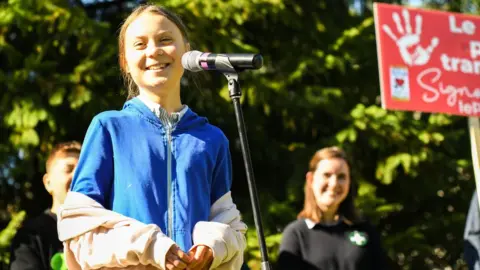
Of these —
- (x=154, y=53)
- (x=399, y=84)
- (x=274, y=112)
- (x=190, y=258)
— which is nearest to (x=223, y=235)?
(x=190, y=258)

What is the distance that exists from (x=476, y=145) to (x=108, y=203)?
3312 millimetres

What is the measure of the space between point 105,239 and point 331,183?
2345mm

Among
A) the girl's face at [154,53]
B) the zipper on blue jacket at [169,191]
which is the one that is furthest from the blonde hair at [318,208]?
the zipper on blue jacket at [169,191]

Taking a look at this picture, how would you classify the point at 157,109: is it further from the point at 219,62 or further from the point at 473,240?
the point at 473,240

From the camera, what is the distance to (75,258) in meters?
2.40

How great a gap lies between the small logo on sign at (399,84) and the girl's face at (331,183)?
95cm

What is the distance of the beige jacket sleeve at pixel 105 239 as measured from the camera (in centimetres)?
228

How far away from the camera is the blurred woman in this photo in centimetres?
445

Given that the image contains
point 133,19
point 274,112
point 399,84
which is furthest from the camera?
point 274,112

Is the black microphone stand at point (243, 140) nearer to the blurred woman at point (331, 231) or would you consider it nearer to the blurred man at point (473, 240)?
the blurred woman at point (331, 231)

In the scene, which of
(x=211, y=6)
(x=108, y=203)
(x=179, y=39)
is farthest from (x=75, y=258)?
(x=211, y=6)

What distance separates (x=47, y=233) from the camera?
170 inches

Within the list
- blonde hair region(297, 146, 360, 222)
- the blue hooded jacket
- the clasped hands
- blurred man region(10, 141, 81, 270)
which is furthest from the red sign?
the clasped hands

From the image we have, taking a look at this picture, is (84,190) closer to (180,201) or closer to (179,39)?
(180,201)
